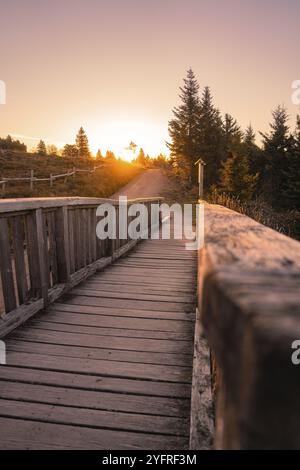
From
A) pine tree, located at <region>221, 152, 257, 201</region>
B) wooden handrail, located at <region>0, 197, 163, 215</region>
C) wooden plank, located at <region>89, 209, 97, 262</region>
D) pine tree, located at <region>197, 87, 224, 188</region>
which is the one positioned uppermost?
pine tree, located at <region>197, 87, 224, 188</region>

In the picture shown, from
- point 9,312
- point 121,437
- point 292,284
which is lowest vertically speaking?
point 121,437

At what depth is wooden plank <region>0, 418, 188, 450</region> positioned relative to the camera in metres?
1.91

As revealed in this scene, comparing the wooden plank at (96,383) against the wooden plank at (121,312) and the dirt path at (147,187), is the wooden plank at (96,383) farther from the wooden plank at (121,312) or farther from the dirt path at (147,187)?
the dirt path at (147,187)

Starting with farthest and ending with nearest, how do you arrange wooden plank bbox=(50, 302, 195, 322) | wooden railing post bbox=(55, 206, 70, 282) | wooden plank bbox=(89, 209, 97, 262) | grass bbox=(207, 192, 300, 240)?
grass bbox=(207, 192, 300, 240), wooden plank bbox=(89, 209, 97, 262), wooden railing post bbox=(55, 206, 70, 282), wooden plank bbox=(50, 302, 195, 322)

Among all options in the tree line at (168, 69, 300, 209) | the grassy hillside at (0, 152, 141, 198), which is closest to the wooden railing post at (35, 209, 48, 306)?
the grassy hillside at (0, 152, 141, 198)

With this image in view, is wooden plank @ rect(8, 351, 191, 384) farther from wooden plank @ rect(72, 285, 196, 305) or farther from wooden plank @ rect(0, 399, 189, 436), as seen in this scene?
wooden plank @ rect(72, 285, 196, 305)

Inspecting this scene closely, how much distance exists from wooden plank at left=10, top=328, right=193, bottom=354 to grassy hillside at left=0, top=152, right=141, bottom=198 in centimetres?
1929

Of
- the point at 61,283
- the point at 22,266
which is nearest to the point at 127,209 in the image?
the point at 61,283

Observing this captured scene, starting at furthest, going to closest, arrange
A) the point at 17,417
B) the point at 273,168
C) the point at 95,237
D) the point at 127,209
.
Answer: the point at 273,168, the point at 127,209, the point at 95,237, the point at 17,417

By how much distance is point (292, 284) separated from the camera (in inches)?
22.3

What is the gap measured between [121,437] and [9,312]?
69.7 inches

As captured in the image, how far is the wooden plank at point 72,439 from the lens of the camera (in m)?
1.91

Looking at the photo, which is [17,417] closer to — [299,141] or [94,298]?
[94,298]

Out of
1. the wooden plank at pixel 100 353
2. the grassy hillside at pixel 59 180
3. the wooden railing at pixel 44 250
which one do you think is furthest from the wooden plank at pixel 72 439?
Answer: the grassy hillside at pixel 59 180
